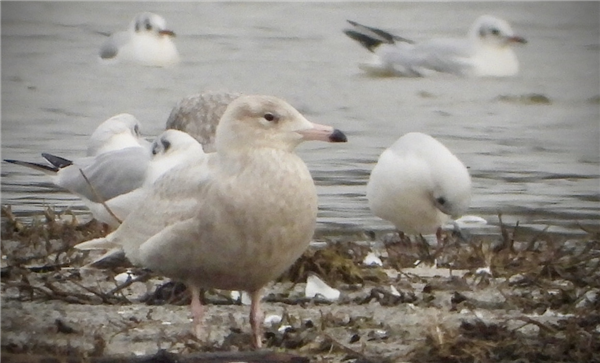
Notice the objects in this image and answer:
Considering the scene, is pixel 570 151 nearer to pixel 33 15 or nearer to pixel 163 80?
pixel 163 80

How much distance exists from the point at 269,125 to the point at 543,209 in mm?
2805

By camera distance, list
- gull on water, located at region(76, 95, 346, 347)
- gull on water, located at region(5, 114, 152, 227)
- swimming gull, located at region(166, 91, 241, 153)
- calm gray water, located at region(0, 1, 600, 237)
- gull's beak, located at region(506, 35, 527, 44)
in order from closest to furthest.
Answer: gull on water, located at region(76, 95, 346, 347)
gull on water, located at region(5, 114, 152, 227)
swimming gull, located at region(166, 91, 241, 153)
calm gray water, located at region(0, 1, 600, 237)
gull's beak, located at region(506, 35, 527, 44)

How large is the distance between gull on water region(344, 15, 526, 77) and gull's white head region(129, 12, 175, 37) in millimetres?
1056

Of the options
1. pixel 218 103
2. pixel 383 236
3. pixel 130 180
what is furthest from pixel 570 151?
pixel 130 180

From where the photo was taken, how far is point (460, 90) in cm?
718

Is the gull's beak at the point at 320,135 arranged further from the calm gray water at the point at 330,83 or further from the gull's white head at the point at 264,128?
the calm gray water at the point at 330,83

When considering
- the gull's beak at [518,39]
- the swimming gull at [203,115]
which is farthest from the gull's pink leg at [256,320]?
the gull's beak at [518,39]

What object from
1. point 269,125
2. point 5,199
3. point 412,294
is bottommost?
point 5,199

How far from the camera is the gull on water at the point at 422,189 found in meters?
5.18

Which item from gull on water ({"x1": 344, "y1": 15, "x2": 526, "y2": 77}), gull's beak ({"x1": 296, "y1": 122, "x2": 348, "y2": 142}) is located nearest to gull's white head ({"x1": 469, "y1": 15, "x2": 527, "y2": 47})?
gull on water ({"x1": 344, "y1": 15, "x2": 526, "y2": 77})

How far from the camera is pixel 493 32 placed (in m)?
7.20

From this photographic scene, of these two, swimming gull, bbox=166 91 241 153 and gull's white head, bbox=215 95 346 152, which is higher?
gull's white head, bbox=215 95 346 152

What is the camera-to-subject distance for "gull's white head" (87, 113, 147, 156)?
5.83 metres

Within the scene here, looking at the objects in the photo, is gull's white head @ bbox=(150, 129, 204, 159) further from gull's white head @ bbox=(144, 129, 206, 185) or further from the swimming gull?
the swimming gull
